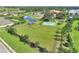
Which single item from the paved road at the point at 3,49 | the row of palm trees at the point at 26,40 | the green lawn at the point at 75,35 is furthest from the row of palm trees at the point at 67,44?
the paved road at the point at 3,49

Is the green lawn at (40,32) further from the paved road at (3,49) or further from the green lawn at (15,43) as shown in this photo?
the paved road at (3,49)

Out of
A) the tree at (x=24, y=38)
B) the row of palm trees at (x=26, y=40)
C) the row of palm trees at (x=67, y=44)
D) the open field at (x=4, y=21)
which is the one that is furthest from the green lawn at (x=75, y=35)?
the open field at (x=4, y=21)

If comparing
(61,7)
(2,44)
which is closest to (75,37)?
(61,7)

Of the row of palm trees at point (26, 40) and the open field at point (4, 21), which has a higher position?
the open field at point (4, 21)

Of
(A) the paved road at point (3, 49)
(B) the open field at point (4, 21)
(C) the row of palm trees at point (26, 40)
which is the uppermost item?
(B) the open field at point (4, 21)

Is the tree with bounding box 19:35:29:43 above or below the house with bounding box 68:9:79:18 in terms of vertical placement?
below

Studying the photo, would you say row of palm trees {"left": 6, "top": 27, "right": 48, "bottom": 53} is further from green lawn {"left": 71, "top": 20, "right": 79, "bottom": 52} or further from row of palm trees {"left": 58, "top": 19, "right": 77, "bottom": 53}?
green lawn {"left": 71, "top": 20, "right": 79, "bottom": 52}

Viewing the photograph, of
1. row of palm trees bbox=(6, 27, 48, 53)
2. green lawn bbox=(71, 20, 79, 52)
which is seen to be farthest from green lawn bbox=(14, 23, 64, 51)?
green lawn bbox=(71, 20, 79, 52)

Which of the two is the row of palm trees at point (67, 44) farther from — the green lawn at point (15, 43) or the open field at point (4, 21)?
the open field at point (4, 21)
